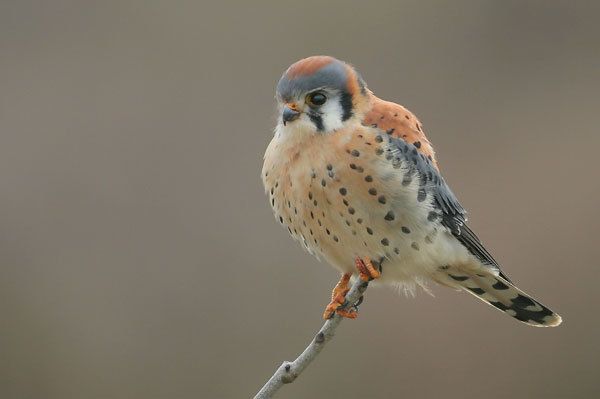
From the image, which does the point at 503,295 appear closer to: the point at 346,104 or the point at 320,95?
the point at 346,104

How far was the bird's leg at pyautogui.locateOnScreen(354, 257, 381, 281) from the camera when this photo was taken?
3.70 meters

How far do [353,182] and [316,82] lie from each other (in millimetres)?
363

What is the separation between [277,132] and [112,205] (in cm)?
355

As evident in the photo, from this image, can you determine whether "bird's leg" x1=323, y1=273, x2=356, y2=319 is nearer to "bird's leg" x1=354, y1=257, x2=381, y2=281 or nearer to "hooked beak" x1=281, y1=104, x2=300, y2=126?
"bird's leg" x1=354, y1=257, x2=381, y2=281

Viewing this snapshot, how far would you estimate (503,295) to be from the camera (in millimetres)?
4219

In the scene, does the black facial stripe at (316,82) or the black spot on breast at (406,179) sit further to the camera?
the black spot on breast at (406,179)

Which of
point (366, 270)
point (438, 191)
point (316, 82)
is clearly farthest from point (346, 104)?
point (366, 270)

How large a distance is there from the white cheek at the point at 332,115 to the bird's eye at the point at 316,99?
25 mm

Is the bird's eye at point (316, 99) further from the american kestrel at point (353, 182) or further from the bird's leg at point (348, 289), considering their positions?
the bird's leg at point (348, 289)

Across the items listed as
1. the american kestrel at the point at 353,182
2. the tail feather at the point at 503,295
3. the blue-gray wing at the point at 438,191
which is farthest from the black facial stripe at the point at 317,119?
the tail feather at the point at 503,295

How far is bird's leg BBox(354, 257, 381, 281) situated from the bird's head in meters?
0.47

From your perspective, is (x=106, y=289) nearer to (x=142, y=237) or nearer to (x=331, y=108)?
(x=142, y=237)

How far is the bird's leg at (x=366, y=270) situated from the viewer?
3.70 m

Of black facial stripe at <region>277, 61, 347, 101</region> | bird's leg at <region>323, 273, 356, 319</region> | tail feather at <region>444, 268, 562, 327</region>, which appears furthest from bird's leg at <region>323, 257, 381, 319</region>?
black facial stripe at <region>277, 61, 347, 101</region>
